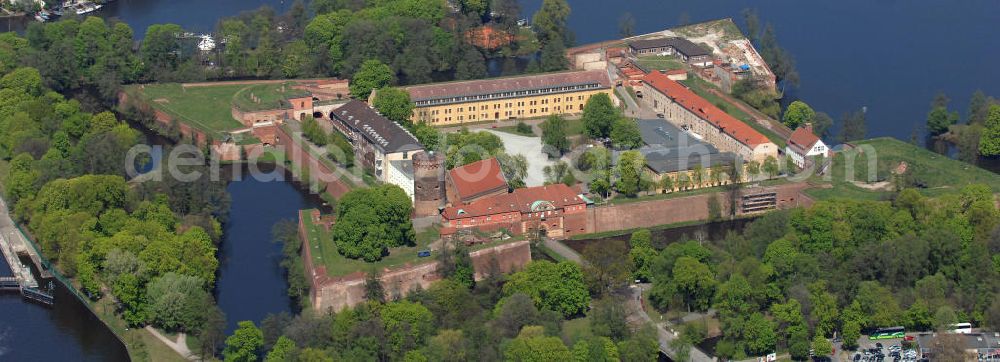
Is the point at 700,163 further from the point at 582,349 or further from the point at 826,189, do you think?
the point at 582,349

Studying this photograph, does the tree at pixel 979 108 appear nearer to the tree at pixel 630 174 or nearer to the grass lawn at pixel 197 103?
the tree at pixel 630 174

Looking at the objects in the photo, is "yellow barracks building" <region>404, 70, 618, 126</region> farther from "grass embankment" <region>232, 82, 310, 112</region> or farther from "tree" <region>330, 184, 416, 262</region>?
"tree" <region>330, 184, 416, 262</region>

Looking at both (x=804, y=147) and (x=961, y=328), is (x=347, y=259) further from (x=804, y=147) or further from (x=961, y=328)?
(x=804, y=147)

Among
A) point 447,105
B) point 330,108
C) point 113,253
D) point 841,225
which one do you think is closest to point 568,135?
point 447,105

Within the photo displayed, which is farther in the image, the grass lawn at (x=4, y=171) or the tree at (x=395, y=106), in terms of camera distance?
the tree at (x=395, y=106)

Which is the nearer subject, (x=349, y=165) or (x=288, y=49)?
(x=349, y=165)

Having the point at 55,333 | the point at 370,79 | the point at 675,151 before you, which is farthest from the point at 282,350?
the point at 370,79

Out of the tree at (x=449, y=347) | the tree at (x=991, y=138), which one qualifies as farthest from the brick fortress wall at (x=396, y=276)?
the tree at (x=991, y=138)
